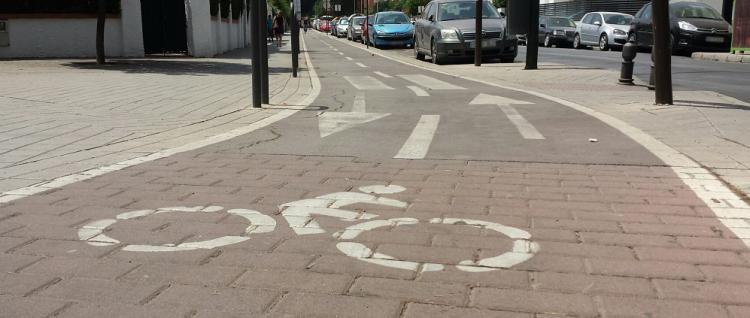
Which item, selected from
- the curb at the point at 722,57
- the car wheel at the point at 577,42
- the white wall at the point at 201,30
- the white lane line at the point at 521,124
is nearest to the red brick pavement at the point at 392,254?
the white lane line at the point at 521,124

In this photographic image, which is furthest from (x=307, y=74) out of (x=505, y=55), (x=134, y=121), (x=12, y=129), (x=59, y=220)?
(x=59, y=220)

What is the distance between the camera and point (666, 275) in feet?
10.5

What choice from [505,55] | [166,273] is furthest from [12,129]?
[505,55]

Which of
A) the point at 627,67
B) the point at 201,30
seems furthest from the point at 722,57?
the point at 201,30

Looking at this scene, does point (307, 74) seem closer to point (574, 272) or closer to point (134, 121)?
point (134, 121)

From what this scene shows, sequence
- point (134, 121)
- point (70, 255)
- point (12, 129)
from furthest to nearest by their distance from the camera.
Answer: point (134, 121), point (12, 129), point (70, 255)

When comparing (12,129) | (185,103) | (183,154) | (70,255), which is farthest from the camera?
(185,103)

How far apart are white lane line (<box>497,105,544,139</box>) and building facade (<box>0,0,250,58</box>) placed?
1562 cm

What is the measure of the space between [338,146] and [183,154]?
4.85 feet

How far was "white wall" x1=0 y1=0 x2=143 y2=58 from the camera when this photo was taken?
2077 cm

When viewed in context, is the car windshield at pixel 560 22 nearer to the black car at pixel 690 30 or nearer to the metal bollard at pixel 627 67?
the black car at pixel 690 30

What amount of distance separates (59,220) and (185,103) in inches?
255

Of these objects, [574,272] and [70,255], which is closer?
[574,272]

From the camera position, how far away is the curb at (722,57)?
1916 centimetres
